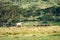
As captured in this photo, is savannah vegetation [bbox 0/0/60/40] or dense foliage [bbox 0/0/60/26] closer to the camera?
savannah vegetation [bbox 0/0/60/40]

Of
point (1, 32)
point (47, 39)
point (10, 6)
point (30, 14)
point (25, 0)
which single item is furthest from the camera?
point (25, 0)

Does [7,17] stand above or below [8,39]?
below

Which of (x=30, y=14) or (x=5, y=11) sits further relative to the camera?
(x=30, y=14)

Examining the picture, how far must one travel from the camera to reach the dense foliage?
2120 inches

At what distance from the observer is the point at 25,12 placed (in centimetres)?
6488

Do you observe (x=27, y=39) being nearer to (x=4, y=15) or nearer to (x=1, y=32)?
(x=1, y=32)

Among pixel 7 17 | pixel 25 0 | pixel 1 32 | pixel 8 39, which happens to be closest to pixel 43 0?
pixel 25 0

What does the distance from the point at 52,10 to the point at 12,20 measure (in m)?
25.7

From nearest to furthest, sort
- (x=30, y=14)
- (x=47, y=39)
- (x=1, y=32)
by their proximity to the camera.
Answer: (x=47, y=39)
(x=1, y=32)
(x=30, y=14)

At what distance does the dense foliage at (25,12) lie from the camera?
53844 millimetres

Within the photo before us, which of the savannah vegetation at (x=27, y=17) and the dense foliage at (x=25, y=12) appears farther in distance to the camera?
the dense foliage at (x=25, y=12)

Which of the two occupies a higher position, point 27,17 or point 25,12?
point 25,12

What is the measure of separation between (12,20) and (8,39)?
99.3 feet

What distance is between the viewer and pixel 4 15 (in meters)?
54.4
